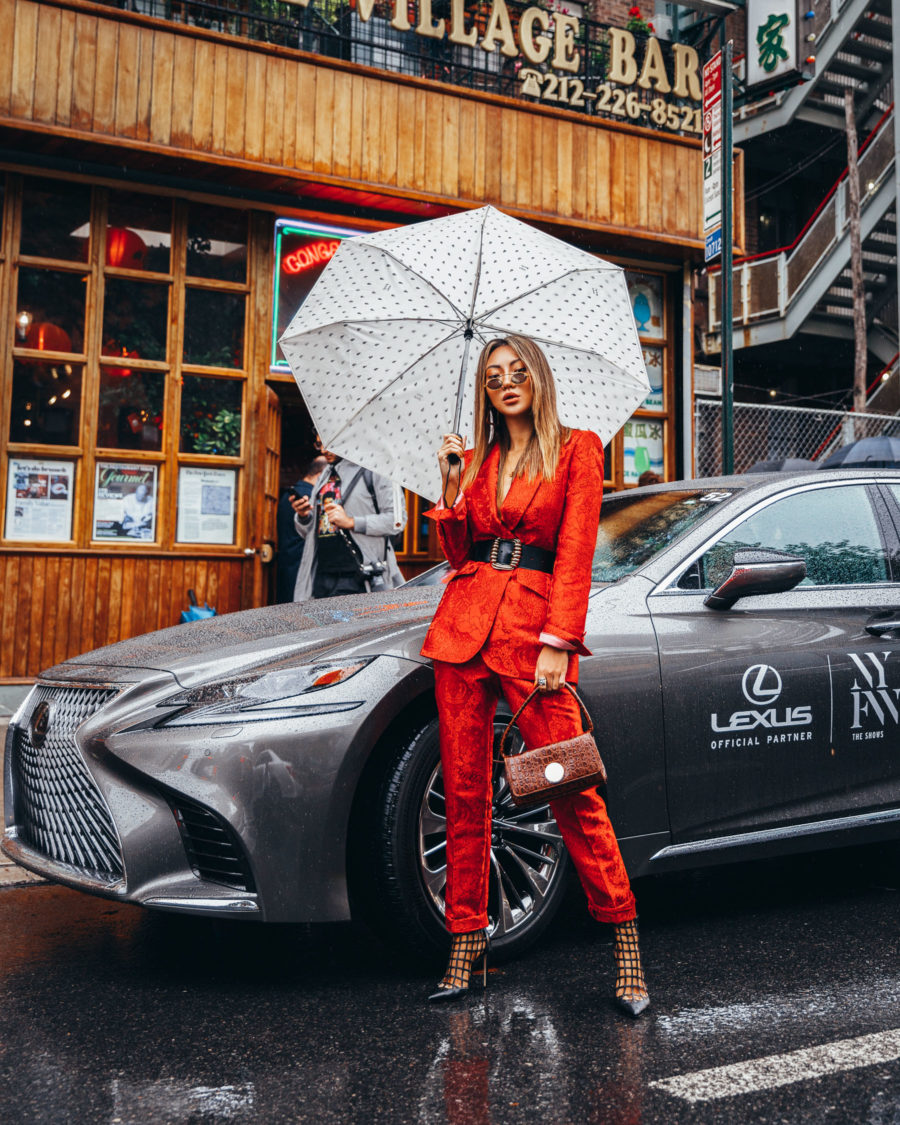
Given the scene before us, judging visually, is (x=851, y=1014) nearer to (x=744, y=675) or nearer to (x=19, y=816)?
(x=744, y=675)

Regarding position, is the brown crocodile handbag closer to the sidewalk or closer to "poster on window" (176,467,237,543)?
the sidewalk

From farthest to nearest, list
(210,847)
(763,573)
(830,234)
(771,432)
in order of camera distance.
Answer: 1. (830,234)
2. (771,432)
3. (763,573)
4. (210,847)

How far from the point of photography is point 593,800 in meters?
3.21

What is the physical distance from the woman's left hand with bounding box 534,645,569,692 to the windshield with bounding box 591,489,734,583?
2.73 feet

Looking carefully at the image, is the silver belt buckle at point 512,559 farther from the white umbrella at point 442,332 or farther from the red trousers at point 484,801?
the white umbrella at point 442,332

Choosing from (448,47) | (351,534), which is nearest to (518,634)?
(351,534)

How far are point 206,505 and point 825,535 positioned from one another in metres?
5.61

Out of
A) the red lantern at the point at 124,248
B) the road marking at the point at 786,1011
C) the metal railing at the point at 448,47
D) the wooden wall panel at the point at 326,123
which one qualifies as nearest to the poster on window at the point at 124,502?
the red lantern at the point at 124,248

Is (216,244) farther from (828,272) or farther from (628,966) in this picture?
(828,272)

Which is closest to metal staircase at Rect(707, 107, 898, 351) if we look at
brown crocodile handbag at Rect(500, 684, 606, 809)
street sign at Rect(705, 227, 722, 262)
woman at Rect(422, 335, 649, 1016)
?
street sign at Rect(705, 227, 722, 262)

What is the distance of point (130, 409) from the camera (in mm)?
8625

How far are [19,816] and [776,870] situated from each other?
10.3 ft

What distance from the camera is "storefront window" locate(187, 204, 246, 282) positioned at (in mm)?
8883

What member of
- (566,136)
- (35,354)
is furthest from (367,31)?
(35,354)
